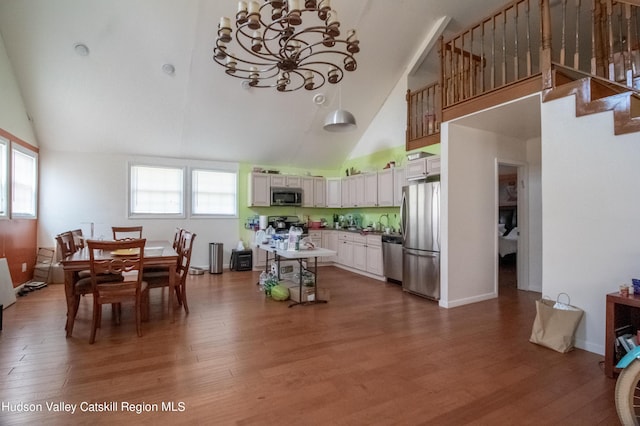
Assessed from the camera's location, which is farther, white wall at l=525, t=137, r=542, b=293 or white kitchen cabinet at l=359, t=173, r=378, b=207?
white kitchen cabinet at l=359, t=173, r=378, b=207

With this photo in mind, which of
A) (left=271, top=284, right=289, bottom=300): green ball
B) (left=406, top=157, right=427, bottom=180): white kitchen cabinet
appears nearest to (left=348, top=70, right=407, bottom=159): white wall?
(left=406, top=157, right=427, bottom=180): white kitchen cabinet

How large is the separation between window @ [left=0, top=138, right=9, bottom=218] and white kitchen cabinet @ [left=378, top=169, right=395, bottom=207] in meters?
6.03

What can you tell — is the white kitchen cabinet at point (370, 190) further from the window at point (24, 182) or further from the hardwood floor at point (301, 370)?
the window at point (24, 182)

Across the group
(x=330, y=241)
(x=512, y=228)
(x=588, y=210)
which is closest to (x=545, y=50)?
(x=588, y=210)

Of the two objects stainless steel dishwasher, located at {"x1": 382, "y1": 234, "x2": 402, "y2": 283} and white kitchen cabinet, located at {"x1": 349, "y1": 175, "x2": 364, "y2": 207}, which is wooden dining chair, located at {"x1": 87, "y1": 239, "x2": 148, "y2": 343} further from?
white kitchen cabinet, located at {"x1": 349, "y1": 175, "x2": 364, "y2": 207}

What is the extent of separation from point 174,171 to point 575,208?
22.1ft

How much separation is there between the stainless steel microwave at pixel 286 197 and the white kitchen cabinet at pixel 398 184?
237 cm

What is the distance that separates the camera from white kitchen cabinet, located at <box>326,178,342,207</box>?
7438mm

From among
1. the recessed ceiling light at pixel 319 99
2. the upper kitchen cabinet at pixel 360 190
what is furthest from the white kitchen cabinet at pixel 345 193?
the recessed ceiling light at pixel 319 99

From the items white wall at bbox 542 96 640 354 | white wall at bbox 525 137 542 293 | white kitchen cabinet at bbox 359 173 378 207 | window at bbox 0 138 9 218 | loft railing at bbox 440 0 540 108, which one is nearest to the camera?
white wall at bbox 542 96 640 354

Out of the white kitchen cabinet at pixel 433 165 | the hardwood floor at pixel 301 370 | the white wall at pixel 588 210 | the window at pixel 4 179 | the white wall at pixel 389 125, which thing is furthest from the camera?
the white wall at pixel 389 125

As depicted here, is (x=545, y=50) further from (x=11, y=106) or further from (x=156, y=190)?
(x=11, y=106)

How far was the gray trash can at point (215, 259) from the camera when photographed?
20.9ft

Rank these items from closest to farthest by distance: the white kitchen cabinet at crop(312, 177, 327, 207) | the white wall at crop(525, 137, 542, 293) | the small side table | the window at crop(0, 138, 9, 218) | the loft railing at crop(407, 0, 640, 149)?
the loft railing at crop(407, 0, 640, 149)
the window at crop(0, 138, 9, 218)
the white wall at crop(525, 137, 542, 293)
the small side table
the white kitchen cabinet at crop(312, 177, 327, 207)
